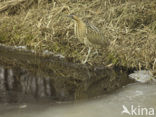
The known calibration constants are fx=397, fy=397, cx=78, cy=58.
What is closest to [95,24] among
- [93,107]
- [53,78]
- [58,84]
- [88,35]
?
[88,35]

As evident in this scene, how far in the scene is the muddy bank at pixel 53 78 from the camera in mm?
4297

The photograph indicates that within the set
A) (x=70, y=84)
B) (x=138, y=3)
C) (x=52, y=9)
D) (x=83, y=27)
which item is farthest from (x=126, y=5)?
(x=70, y=84)

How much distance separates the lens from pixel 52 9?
6645 millimetres

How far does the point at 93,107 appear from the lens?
3965 millimetres

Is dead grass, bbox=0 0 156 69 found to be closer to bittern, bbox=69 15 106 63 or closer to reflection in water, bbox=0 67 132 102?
bittern, bbox=69 15 106 63

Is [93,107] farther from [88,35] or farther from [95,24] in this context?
[95,24]

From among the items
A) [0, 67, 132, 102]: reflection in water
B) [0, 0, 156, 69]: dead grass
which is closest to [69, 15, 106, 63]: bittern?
[0, 0, 156, 69]: dead grass

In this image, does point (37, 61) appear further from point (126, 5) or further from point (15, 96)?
point (126, 5)

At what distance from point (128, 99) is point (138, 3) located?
289 centimetres

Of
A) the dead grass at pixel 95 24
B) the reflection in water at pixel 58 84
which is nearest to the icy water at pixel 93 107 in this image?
the reflection in water at pixel 58 84

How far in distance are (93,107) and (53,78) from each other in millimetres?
892

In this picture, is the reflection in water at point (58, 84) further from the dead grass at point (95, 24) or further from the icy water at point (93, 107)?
the dead grass at point (95, 24)

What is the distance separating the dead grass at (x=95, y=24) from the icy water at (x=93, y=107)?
889 millimetres

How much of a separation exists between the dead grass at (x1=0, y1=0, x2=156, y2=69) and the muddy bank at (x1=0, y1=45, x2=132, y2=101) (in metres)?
0.27
